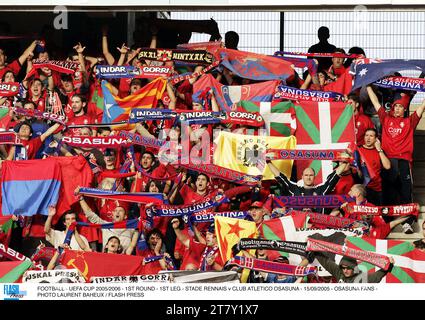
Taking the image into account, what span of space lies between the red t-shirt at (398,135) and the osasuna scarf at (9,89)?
5.48 meters

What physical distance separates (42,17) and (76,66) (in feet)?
6.72

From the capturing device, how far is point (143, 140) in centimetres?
2522

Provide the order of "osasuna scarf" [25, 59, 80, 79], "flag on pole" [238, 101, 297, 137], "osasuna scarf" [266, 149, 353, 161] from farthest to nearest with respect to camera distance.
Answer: "osasuna scarf" [25, 59, 80, 79], "flag on pole" [238, 101, 297, 137], "osasuna scarf" [266, 149, 353, 161]

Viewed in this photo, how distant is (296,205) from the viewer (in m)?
24.2

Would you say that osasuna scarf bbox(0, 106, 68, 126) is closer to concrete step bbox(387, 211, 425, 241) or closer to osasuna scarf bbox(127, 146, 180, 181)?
osasuna scarf bbox(127, 146, 180, 181)

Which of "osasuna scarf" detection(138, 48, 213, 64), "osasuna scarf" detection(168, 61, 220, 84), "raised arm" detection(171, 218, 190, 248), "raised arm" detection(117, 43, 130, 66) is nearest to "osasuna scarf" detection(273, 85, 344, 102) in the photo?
"osasuna scarf" detection(168, 61, 220, 84)

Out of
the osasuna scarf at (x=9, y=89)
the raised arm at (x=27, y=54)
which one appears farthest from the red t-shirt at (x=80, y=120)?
the raised arm at (x=27, y=54)

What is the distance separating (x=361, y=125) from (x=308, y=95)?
3.08ft

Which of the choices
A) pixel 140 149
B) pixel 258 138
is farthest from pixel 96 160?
pixel 258 138

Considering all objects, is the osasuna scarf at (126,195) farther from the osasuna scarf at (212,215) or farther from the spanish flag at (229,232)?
the spanish flag at (229,232)

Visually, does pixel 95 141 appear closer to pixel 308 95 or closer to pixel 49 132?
pixel 49 132

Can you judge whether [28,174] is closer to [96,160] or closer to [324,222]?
[96,160]

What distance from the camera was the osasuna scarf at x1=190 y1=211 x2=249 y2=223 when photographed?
24.0 meters
